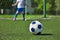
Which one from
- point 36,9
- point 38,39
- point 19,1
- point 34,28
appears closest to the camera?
point 38,39

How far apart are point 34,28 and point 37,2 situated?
26287 mm

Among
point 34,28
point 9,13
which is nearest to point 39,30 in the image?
point 34,28

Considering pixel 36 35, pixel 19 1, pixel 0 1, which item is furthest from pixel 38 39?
pixel 0 1

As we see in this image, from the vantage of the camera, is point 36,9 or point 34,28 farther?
point 36,9

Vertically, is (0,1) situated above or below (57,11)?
above

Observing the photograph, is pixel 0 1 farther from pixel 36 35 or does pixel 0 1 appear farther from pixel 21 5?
pixel 36 35

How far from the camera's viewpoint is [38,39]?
901 cm

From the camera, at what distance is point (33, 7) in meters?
36.4

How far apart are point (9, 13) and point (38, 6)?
416 cm

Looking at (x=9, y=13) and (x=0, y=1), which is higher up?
(x=0, y=1)

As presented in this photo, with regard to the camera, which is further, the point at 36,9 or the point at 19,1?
the point at 36,9

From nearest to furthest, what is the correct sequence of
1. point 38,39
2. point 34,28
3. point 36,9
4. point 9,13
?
1. point 38,39
2. point 34,28
3. point 9,13
4. point 36,9

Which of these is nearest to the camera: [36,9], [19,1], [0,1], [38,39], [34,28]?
[38,39]

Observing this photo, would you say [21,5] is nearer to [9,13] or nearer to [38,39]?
[38,39]
